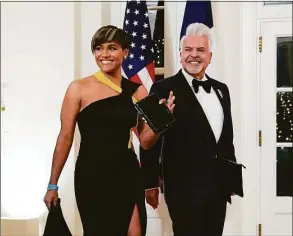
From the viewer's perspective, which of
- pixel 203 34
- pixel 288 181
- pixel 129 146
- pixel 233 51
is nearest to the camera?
pixel 129 146

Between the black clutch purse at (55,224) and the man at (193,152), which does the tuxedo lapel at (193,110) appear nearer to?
the man at (193,152)

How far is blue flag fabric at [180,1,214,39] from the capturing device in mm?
2537

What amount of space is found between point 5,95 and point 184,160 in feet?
3.77

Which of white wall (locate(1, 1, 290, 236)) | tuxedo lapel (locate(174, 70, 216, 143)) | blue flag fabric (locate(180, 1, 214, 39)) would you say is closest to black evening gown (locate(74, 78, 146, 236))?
tuxedo lapel (locate(174, 70, 216, 143))

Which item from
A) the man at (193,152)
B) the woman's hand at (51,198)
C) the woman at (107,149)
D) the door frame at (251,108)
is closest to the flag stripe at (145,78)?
the man at (193,152)

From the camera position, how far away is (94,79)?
211cm

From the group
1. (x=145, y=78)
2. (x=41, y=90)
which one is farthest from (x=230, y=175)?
(x=41, y=90)

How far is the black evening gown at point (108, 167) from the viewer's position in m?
2.05

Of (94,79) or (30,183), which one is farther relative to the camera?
(30,183)

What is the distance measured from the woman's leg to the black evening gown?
0.02 metres

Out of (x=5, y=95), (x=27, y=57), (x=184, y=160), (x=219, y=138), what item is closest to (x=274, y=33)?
(x=219, y=138)

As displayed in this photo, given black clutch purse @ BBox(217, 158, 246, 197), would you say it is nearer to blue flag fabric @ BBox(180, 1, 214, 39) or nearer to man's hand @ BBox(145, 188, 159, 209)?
man's hand @ BBox(145, 188, 159, 209)

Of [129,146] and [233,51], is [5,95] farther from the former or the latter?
[233,51]

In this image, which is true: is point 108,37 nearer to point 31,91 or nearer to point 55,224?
point 31,91
